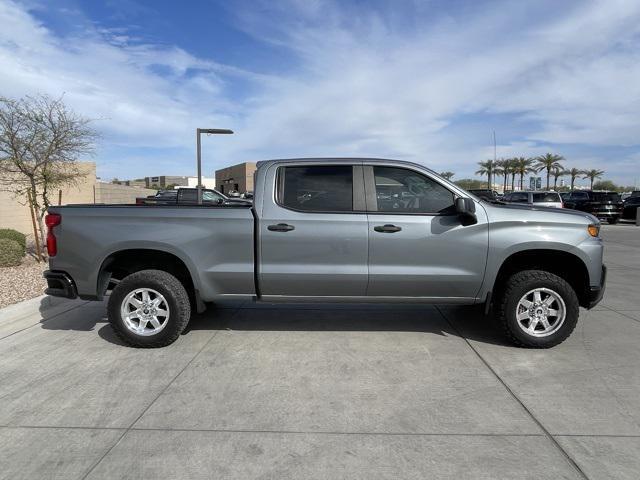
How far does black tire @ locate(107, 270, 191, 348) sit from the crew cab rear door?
33.1 inches

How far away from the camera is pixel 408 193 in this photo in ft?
15.8

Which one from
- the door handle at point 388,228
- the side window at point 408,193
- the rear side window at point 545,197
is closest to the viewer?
the door handle at point 388,228

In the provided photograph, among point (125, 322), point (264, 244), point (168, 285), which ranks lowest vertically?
point (125, 322)

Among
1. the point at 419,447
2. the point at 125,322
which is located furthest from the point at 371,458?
the point at 125,322

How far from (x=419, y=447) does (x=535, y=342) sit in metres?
2.32

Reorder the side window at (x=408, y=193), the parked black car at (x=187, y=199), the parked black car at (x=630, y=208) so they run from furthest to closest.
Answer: the parked black car at (x=630, y=208)
the parked black car at (x=187, y=199)
the side window at (x=408, y=193)

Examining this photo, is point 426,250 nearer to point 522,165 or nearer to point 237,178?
point 522,165

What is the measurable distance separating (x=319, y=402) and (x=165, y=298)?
2.01 metres

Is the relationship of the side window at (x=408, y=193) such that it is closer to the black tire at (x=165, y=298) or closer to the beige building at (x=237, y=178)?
the black tire at (x=165, y=298)

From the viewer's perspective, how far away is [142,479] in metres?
2.69

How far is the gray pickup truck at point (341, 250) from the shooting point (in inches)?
183

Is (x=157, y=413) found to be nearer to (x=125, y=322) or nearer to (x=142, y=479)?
(x=142, y=479)

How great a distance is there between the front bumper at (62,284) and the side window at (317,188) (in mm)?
2315

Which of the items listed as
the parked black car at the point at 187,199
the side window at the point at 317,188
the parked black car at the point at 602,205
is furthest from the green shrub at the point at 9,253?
the parked black car at the point at 602,205
